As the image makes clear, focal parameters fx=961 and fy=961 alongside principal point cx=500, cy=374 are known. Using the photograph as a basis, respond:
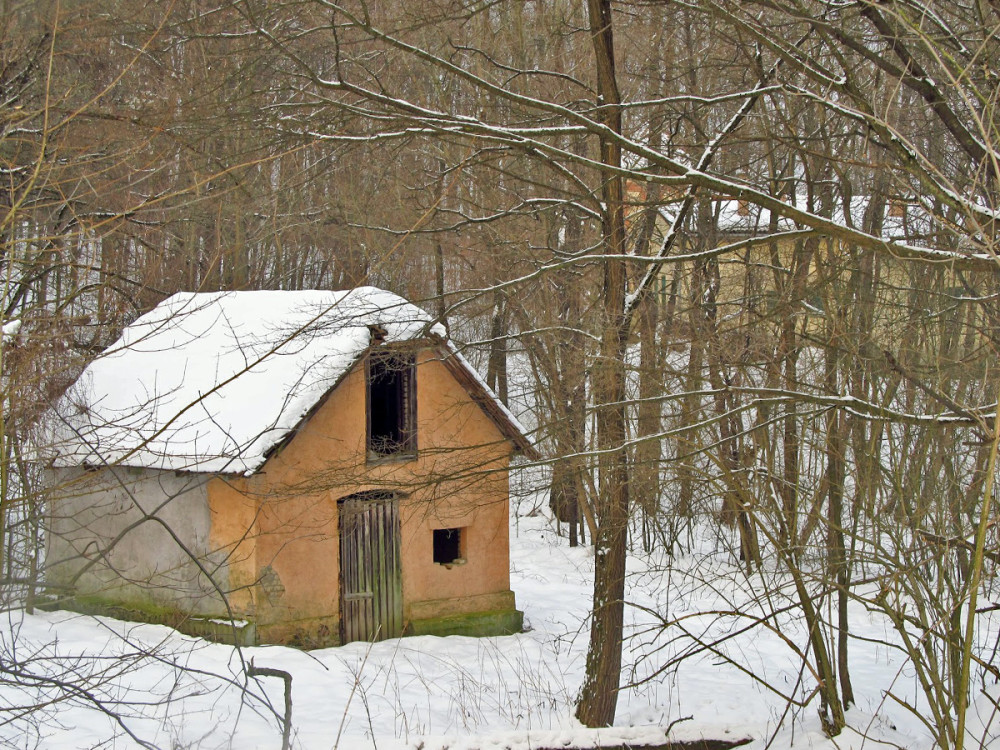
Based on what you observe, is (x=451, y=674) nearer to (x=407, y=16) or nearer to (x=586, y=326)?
(x=586, y=326)

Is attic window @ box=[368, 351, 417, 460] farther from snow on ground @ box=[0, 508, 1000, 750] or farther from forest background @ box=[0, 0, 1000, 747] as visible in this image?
forest background @ box=[0, 0, 1000, 747]

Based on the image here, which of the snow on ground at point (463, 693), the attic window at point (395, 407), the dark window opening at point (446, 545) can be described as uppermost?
the attic window at point (395, 407)

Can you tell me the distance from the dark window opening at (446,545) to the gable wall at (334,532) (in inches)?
39.1

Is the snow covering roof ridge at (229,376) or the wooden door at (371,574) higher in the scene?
the snow covering roof ridge at (229,376)

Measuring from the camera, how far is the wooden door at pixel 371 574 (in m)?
13.9

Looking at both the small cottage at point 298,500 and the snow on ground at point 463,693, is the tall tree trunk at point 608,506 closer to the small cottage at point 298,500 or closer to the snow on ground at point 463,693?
the snow on ground at point 463,693

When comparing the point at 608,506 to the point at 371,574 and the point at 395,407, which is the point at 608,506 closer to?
the point at 371,574

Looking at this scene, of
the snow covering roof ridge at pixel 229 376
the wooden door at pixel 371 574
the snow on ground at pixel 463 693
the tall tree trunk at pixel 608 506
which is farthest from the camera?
the wooden door at pixel 371 574

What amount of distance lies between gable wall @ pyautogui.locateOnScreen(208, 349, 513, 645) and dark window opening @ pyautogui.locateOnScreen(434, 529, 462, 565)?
99 centimetres

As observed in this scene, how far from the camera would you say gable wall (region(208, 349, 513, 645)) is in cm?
1281

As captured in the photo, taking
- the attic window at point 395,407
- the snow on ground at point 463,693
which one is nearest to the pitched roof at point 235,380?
the attic window at point 395,407

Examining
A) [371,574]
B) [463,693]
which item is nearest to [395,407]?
[371,574]

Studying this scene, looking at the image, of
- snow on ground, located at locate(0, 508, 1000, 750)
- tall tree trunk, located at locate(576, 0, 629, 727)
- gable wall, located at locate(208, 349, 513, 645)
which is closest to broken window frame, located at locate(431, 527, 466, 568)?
gable wall, located at locate(208, 349, 513, 645)

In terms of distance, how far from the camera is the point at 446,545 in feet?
57.9
